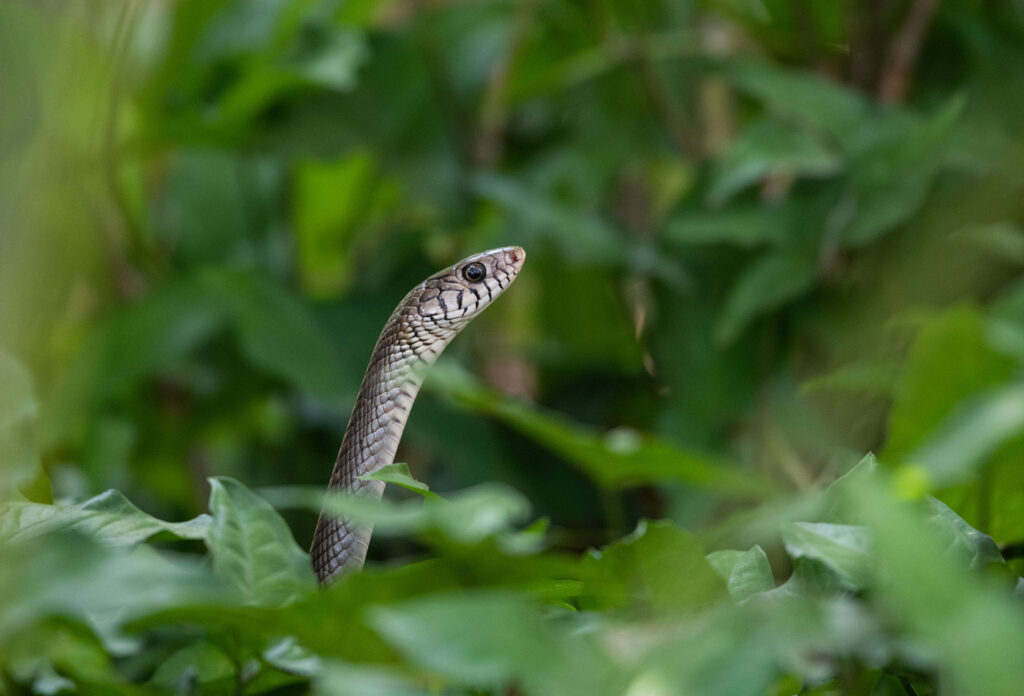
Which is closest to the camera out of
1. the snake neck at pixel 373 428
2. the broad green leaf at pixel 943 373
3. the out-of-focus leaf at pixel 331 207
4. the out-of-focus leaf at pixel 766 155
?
the broad green leaf at pixel 943 373

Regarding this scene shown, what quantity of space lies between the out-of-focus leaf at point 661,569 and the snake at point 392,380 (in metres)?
0.17

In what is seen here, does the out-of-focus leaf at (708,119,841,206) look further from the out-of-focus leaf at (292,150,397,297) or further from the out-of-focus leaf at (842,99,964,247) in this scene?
the out-of-focus leaf at (292,150,397,297)

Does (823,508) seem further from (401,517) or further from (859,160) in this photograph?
(859,160)

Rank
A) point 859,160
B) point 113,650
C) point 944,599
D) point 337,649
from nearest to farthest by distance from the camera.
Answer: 1. point 944,599
2. point 337,649
3. point 113,650
4. point 859,160

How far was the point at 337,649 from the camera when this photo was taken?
475 mm

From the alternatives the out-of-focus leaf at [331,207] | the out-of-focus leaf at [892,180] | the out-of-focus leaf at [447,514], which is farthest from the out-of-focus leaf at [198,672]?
the out-of-focus leaf at [331,207]

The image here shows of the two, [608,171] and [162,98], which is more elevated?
[162,98]

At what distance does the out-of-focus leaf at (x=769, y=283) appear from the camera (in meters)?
1.55

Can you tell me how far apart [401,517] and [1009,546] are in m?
0.53

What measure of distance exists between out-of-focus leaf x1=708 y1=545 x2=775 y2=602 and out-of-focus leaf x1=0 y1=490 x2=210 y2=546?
0.29 metres

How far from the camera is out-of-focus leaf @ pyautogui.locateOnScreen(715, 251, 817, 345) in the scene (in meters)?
1.55

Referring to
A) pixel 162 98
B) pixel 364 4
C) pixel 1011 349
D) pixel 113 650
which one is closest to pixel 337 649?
pixel 113 650

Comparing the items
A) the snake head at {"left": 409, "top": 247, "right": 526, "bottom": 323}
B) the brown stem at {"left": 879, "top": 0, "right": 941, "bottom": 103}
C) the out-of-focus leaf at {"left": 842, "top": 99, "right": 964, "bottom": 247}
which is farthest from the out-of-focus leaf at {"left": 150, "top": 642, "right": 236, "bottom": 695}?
the brown stem at {"left": 879, "top": 0, "right": 941, "bottom": 103}

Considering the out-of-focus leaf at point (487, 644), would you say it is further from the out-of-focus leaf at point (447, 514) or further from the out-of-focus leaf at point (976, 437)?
the out-of-focus leaf at point (976, 437)
